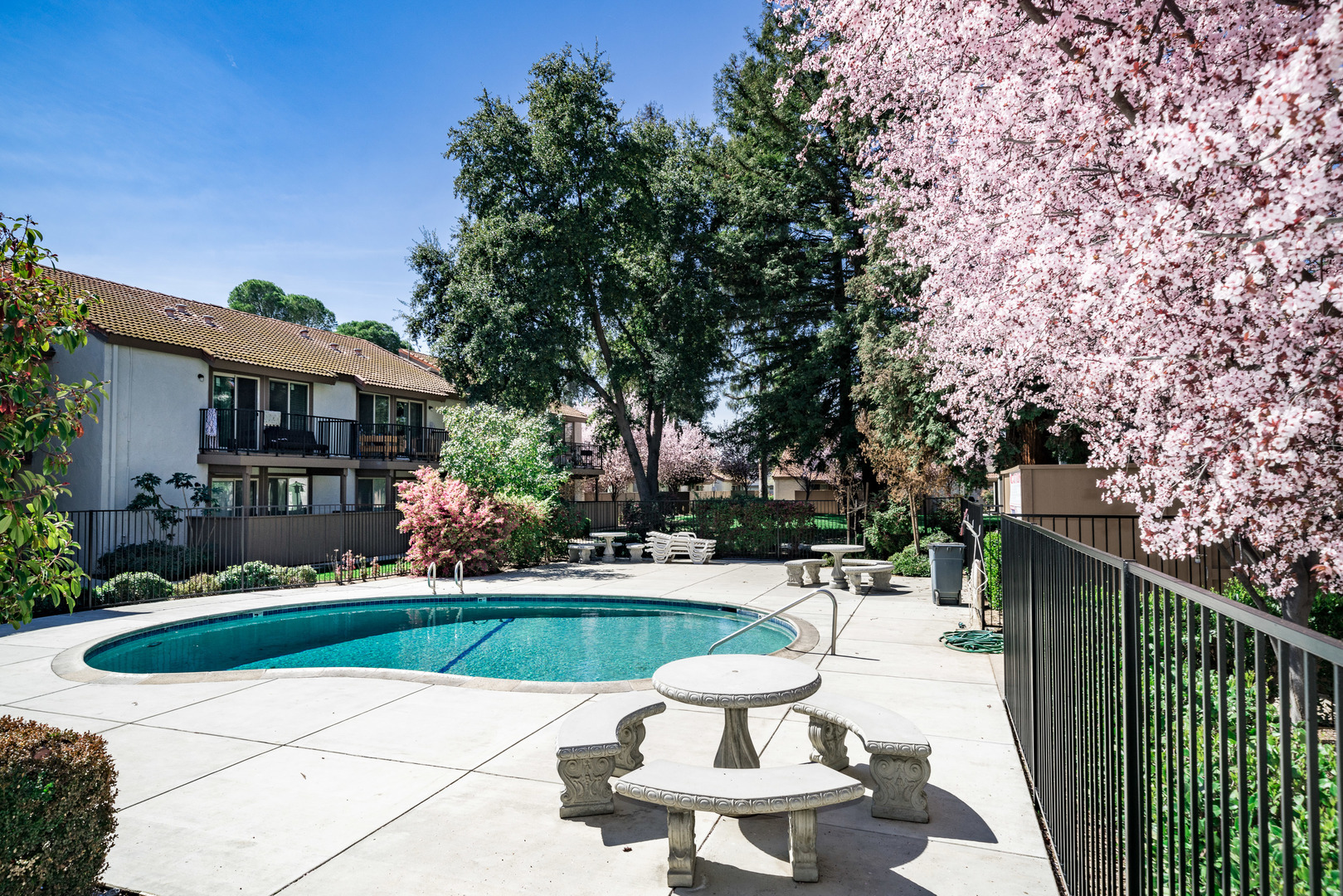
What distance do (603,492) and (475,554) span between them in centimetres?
3657

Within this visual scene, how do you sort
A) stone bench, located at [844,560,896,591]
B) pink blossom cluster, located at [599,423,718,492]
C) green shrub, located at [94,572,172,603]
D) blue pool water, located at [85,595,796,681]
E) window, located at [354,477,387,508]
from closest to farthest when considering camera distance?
blue pool water, located at [85,595,796,681] < green shrub, located at [94,572,172,603] < stone bench, located at [844,560,896,591] < window, located at [354,477,387,508] < pink blossom cluster, located at [599,423,718,492]

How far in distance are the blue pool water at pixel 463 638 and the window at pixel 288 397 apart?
14.3 metres

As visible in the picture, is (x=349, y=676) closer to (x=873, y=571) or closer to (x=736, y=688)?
(x=736, y=688)

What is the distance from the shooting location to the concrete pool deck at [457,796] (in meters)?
3.86

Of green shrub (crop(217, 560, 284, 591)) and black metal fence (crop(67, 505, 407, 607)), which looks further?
black metal fence (crop(67, 505, 407, 607))

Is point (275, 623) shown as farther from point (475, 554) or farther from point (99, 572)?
point (99, 572)

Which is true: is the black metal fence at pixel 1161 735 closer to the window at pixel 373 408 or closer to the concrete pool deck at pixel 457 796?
the concrete pool deck at pixel 457 796

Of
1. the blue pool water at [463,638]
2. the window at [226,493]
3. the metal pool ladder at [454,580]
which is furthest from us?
the window at [226,493]

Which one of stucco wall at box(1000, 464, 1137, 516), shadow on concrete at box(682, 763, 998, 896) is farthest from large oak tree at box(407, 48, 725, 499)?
shadow on concrete at box(682, 763, 998, 896)

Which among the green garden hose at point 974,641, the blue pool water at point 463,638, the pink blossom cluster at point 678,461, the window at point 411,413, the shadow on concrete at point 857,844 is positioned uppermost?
the window at point 411,413

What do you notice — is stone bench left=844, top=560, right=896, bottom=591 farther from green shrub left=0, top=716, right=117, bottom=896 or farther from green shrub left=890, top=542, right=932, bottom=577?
green shrub left=0, top=716, right=117, bottom=896

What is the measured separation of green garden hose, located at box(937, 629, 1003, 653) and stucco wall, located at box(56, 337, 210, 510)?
2097 cm

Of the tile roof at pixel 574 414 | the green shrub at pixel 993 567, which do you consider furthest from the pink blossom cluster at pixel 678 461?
the green shrub at pixel 993 567

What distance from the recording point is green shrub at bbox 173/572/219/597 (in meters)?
14.7
